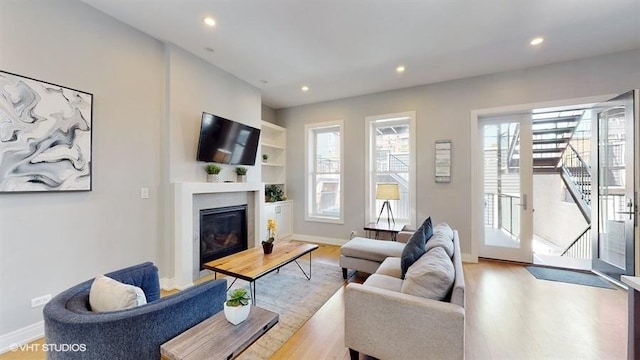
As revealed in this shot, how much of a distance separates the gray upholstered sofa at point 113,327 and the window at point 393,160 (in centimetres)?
385

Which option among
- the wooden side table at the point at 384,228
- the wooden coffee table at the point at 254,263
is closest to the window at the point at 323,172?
the wooden side table at the point at 384,228

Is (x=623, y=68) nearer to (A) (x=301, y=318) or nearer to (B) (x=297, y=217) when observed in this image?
(A) (x=301, y=318)

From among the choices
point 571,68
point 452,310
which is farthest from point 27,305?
point 571,68

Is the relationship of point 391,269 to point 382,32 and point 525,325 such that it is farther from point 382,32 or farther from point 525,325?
point 382,32

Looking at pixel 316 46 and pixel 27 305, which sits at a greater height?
pixel 316 46

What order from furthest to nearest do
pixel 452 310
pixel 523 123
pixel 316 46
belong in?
1. pixel 523 123
2. pixel 316 46
3. pixel 452 310

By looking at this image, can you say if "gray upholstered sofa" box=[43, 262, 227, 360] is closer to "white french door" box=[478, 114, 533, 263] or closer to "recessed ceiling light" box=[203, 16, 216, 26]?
"recessed ceiling light" box=[203, 16, 216, 26]

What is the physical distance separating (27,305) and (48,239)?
21.2 inches

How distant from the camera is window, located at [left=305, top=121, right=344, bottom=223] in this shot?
5168 mm

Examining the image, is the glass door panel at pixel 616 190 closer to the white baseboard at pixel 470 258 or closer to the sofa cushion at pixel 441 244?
the white baseboard at pixel 470 258

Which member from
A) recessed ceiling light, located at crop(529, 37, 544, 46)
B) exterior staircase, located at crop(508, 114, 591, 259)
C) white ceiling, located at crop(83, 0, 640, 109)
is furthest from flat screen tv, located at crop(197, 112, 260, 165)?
exterior staircase, located at crop(508, 114, 591, 259)

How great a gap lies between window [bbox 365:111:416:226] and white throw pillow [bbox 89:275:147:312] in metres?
3.95

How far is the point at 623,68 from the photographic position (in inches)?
126

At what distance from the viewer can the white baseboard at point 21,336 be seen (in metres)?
1.93
